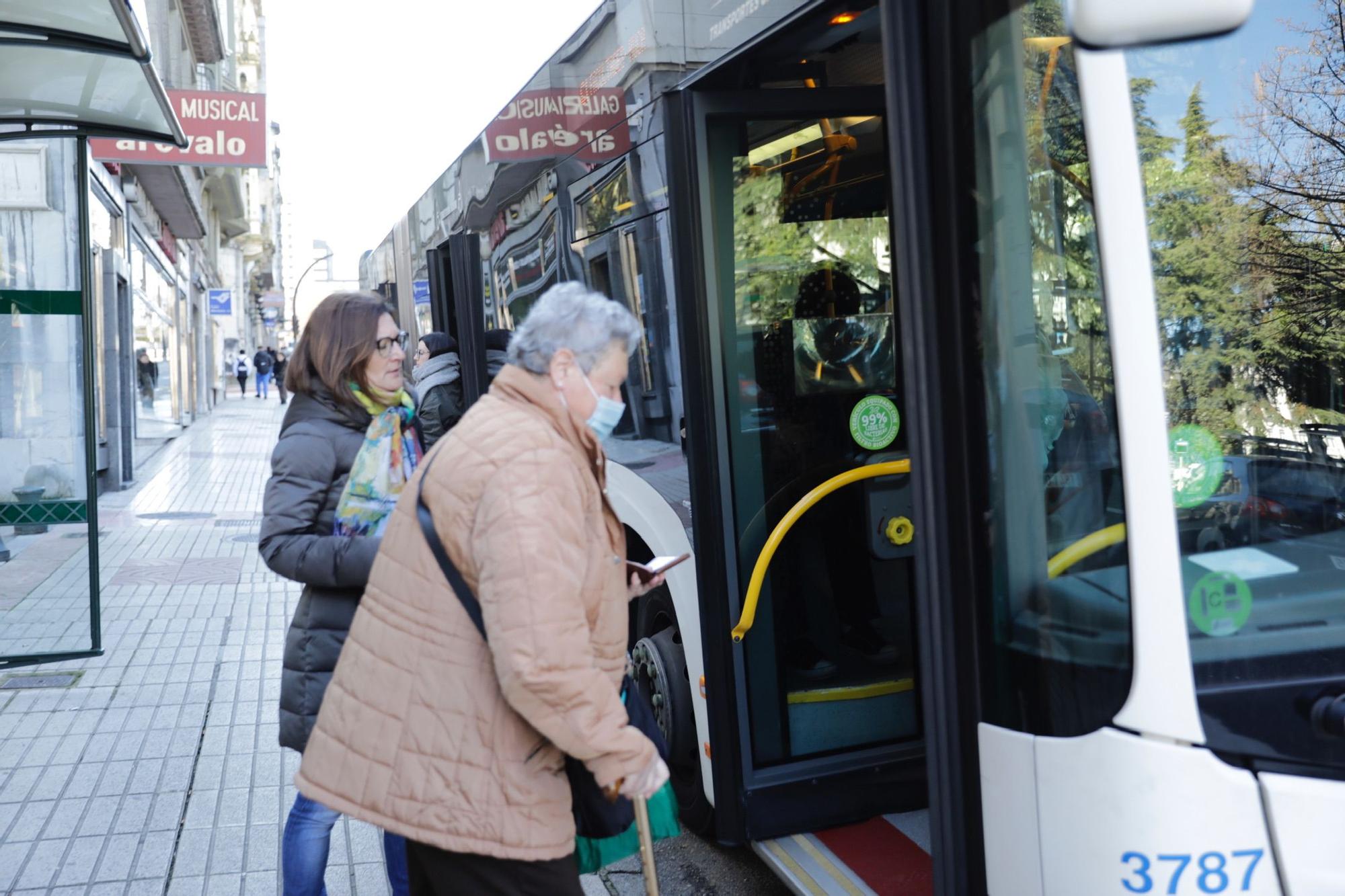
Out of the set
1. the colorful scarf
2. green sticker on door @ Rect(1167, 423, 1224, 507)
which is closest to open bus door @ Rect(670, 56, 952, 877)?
the colorful scarf

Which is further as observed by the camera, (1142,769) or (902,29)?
(902,29)

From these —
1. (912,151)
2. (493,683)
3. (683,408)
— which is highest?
(912,151)

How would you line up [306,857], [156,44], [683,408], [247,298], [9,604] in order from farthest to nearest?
[247,298] < [156,44] < [9,604] < [683,408] < [306,857]

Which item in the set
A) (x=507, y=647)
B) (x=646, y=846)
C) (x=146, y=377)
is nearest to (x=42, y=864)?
(x=646, y=846)

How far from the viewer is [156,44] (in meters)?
21.1

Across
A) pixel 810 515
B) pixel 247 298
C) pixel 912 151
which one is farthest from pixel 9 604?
pixel 247 298

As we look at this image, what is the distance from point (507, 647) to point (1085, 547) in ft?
3.44

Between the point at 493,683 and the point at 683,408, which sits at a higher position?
the point at 683,408

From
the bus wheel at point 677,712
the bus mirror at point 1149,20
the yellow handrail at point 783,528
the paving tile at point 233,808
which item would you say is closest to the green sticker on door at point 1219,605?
the bus mirror at point 1149,20

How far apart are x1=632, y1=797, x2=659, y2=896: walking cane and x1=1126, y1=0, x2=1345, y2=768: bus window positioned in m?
1.00

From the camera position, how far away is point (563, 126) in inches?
183

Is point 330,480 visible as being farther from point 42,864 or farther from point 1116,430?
point 42,864

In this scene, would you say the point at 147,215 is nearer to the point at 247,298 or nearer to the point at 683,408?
the point at 683,408

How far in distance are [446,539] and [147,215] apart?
2232 centimetres
